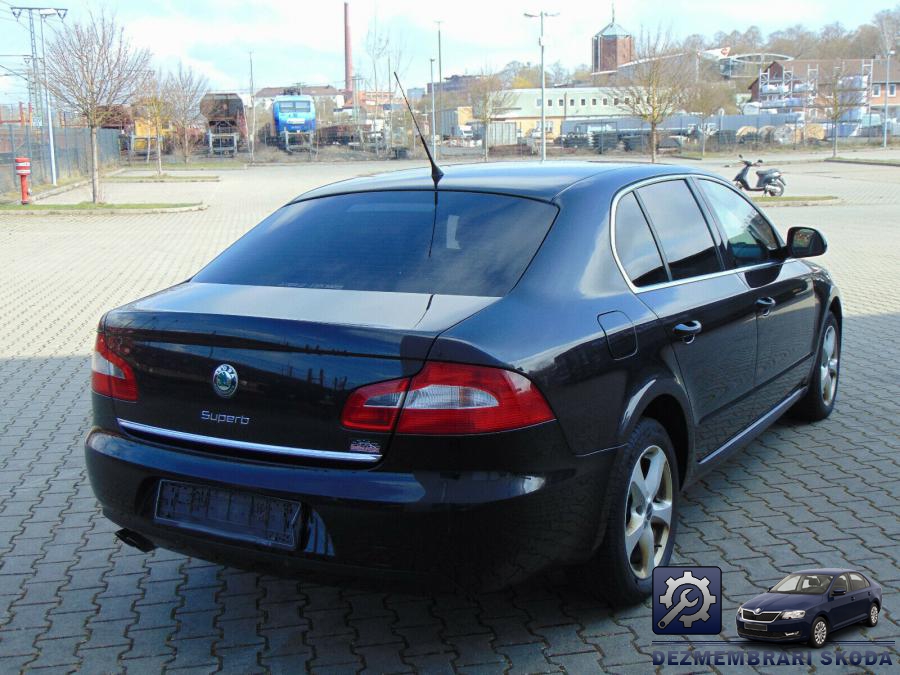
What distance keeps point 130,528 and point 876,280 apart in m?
11.2

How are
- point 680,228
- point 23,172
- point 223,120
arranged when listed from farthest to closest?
1. point 223,120
2. point 23,172
3. point 680,228

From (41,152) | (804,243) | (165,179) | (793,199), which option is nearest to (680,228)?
(804,243)

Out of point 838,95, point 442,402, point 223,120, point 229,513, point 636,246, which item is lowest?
point 229,513

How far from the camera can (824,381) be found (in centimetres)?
618

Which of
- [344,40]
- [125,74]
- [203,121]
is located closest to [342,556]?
[125,74]

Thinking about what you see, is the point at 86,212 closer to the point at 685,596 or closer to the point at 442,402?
the point at 685,596

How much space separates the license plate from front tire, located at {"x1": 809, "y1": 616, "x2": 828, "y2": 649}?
5.56 ft

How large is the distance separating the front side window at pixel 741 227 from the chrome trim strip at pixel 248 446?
2.52 meters

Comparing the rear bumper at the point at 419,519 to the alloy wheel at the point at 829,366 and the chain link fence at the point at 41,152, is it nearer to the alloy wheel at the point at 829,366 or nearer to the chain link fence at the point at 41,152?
the alloy wheel at the point at 829,366

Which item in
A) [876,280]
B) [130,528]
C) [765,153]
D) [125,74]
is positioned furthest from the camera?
[765,153]

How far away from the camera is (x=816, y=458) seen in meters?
5.56

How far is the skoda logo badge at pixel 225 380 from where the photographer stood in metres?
3.22

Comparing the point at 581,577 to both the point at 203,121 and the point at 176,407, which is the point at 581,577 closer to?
the point at 176,407

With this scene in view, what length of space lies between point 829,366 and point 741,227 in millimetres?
1636
